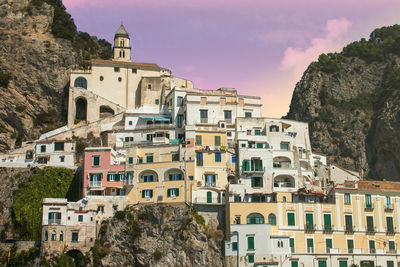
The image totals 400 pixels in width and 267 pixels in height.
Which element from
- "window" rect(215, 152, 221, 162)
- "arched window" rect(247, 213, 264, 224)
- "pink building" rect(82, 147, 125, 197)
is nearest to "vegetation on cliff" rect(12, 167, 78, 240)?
"pink building" rect(82, 147, 125, 197)

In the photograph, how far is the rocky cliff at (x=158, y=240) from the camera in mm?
58969

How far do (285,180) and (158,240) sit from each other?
1659 cm

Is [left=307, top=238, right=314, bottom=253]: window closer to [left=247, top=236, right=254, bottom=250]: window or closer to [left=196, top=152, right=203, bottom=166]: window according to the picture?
[left=247, top=236, right=254, bottom=250]: window

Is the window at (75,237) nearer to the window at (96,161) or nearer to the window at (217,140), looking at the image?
the window at (96,161)

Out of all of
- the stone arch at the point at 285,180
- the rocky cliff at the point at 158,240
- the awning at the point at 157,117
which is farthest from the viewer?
the awning at the point at 157,117

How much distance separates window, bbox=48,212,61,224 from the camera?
2404 inches

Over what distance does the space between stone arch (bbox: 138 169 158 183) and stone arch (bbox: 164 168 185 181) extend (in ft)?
3.92

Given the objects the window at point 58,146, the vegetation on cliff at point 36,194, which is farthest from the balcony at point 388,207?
the window at point 58,146

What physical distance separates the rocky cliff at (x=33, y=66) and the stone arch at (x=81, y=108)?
6.54 ft

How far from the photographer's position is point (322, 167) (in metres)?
74.7

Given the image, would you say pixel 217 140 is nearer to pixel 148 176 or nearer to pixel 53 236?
pixel 148 176

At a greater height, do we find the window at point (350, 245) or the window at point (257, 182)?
the window at point (257, 182)

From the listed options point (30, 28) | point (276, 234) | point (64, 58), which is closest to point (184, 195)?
point (276, 234)

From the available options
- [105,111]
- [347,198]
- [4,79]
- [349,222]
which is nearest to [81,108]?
[105,111]
